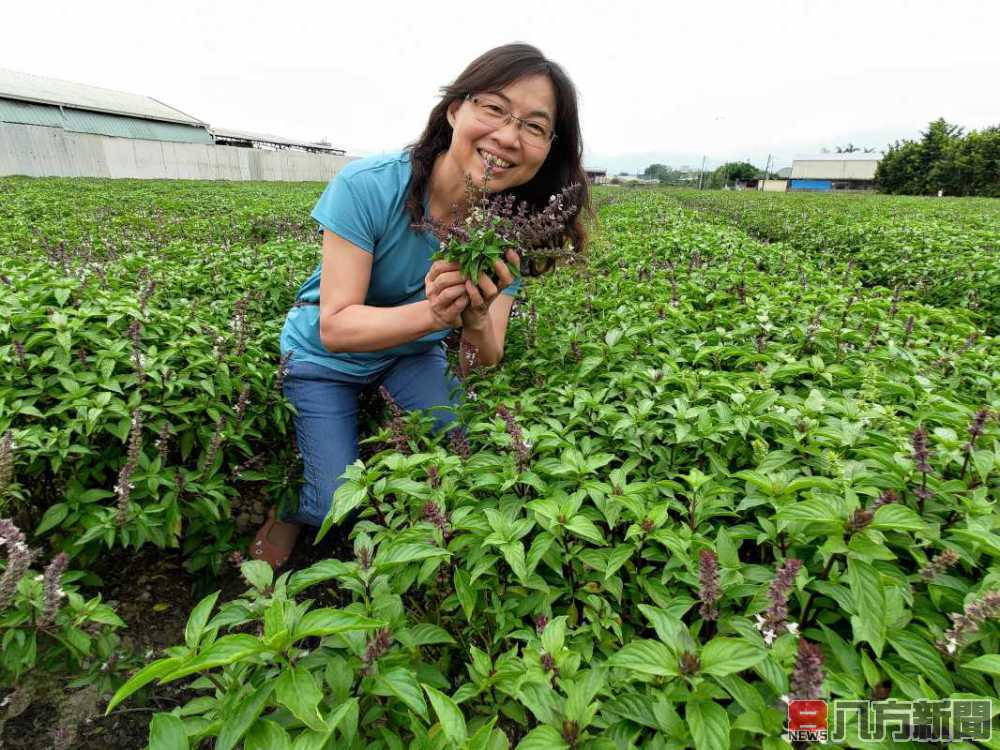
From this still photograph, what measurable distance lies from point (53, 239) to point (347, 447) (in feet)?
18.3

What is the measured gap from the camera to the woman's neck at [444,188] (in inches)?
101

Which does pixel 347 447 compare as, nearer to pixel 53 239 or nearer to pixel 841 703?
pixel 841 703

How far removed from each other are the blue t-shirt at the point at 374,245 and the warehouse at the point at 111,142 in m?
36.4

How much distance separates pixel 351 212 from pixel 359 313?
0.49m

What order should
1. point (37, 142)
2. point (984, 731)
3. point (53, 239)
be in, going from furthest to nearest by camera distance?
1. point (37, 142)
2. point (53, 239)
3. point (984, 731)

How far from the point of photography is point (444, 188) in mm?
2654

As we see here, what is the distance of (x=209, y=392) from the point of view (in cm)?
238

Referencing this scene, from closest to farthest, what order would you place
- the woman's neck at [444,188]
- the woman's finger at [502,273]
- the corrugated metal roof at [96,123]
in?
the woman's finger at [502,273] → the woman's neck at [444,188] → the corrugated metal roof at [96,123]

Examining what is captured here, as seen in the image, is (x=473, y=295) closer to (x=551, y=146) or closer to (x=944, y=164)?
(x=551, y=146)

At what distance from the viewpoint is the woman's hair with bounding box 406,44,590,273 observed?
7.38ft

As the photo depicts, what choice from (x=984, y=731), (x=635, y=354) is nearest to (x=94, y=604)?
(x=984, y=731)

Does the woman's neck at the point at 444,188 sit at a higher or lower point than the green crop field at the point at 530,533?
higher

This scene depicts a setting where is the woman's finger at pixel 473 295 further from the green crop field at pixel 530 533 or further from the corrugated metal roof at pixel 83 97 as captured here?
the corrugated metal roof at pixel 83 97

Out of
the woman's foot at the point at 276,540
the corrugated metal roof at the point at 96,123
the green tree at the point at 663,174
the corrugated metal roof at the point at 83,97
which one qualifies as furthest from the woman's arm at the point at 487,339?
the green tree at the point at 663,174
